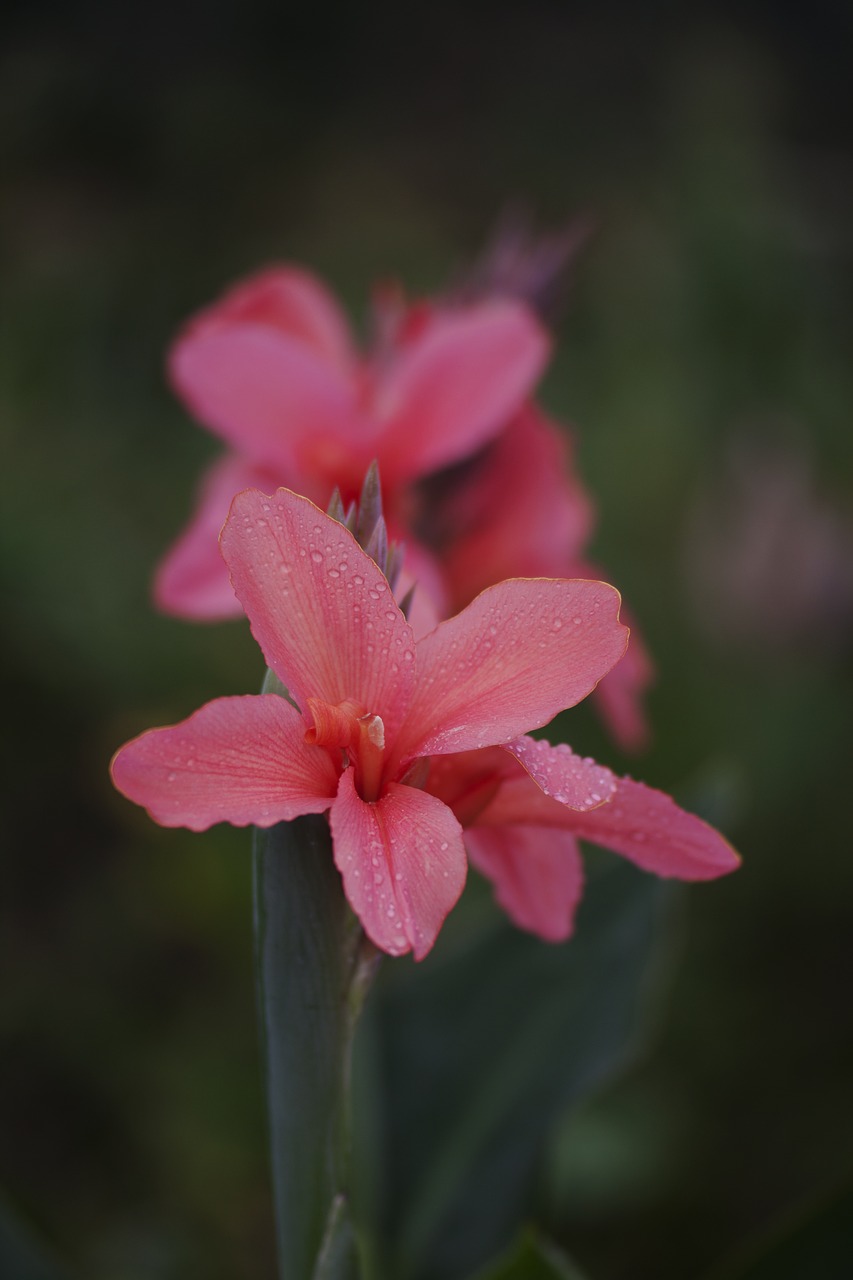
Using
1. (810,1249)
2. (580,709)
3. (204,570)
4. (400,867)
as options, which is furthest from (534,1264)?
(580,709)

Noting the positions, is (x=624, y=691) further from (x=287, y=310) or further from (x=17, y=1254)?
(x=17, y=1254)

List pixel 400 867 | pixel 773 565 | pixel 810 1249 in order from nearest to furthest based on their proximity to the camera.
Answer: pixel 400 867 < pixel 810 1249 < pixel 773 565

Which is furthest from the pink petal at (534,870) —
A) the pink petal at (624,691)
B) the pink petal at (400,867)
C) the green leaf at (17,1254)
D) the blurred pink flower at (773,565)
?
the blurred pink flower at (773,565)

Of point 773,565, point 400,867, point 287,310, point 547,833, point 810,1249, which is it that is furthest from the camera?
point 773,565

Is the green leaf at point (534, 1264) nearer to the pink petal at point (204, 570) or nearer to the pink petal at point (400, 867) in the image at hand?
the pink petal at point (400, 867)

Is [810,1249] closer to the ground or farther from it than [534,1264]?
closer to the ground

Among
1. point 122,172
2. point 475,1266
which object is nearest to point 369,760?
point 475,1266

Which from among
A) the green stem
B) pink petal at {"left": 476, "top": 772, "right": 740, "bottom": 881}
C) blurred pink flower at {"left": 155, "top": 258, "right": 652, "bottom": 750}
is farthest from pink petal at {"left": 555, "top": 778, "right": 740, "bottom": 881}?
blurred pink flower at {"left": 155, "top": 258, "right": 652, "bottom": 750}
